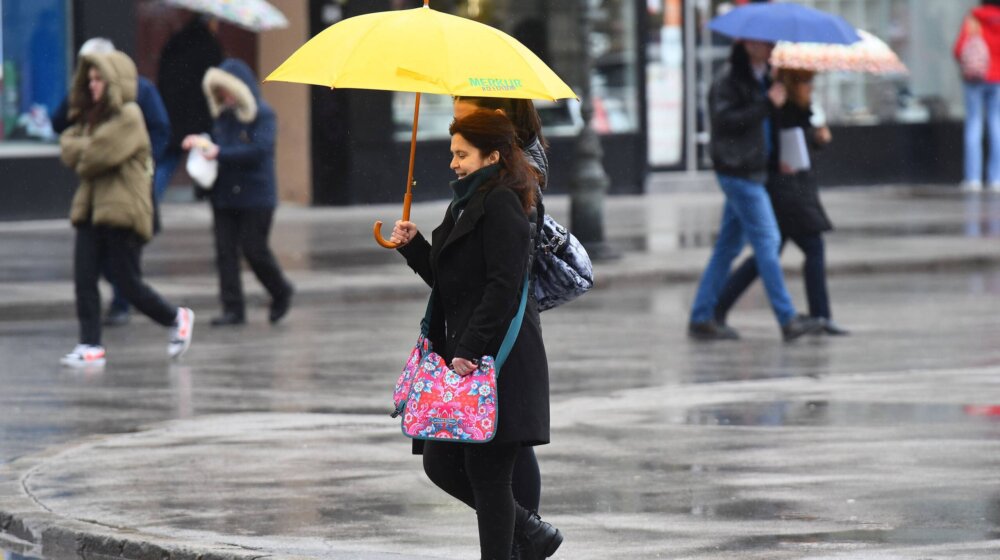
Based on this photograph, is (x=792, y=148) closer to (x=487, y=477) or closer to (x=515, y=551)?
(x=515, y=551)

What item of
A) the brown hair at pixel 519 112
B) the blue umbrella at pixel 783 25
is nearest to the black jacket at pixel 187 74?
the blue umbrella at pixel 783 25

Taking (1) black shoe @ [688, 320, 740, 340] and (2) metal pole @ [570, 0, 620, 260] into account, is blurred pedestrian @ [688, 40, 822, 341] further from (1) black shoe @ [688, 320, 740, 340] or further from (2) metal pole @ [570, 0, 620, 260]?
(2) metal pole @ [570, 0, 620, 260]

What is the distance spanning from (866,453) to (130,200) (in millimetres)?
5340

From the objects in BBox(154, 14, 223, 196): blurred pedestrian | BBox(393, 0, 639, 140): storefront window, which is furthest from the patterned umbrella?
BBox(393, 0, 639, 140): storefront window

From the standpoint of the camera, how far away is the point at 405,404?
19.1 feet

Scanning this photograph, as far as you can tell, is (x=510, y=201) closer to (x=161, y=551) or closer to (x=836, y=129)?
(x=161, y=551)

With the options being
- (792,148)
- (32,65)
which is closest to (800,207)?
(792,148)

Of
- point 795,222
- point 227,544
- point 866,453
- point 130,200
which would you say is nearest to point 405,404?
point 227,544

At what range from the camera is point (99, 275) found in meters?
12.0

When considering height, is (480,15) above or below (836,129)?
above

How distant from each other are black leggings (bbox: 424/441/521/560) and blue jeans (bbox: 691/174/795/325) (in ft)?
21.5

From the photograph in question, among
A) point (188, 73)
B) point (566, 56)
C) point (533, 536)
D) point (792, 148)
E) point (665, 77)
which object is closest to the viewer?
point (533, 536)

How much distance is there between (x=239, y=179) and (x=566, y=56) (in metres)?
10.5

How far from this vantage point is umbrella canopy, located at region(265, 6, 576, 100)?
5844mm
